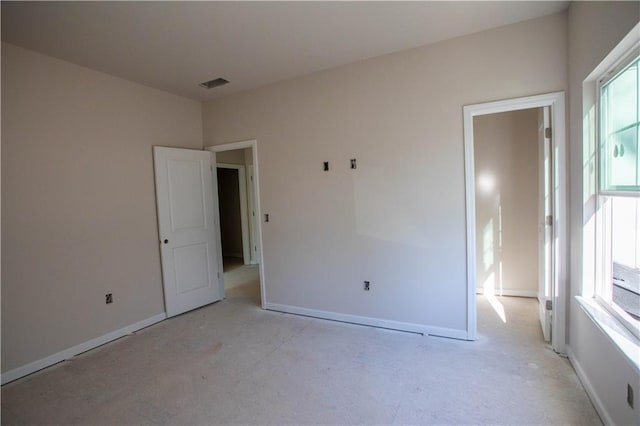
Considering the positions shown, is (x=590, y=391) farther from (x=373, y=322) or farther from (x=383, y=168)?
(x=383, y=168)

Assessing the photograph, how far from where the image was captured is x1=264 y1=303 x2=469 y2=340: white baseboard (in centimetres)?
294

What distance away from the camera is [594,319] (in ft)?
6.17

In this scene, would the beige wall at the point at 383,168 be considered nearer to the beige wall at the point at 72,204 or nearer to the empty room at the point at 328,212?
the empty room at the point at 328,212

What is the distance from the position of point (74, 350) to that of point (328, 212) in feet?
8.93

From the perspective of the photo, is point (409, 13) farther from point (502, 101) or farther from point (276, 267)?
point (276, 267)

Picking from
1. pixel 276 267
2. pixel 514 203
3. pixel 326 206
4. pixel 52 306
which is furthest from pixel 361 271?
pixel 52 306

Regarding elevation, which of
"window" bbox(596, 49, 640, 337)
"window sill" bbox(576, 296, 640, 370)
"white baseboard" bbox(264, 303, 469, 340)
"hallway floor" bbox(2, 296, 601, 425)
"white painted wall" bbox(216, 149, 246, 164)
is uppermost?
"white painted wall" bbox(216, 149, 246, 164)

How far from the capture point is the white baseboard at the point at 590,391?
175 cm

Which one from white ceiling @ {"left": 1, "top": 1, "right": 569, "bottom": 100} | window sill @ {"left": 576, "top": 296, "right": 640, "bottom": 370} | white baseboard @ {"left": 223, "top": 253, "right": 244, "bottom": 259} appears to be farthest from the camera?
white baseboard @ {"left": 223, "top": 253, "right": 244, "bottom": 259}

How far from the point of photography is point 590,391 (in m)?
1.99

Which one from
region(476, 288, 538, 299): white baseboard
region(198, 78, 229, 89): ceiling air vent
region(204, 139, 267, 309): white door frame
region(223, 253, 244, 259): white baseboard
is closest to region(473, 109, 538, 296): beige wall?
region(476, 288, 538, 299): white baseboard

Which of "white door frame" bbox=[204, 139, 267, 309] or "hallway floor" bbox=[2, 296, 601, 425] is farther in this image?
"white door frame" bbox=[204, 139, 267, 309]

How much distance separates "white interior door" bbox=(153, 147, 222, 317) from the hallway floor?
731 mm

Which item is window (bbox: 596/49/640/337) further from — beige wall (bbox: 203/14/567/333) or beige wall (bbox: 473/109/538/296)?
beige wall (bbox: 473/109/538/296)
